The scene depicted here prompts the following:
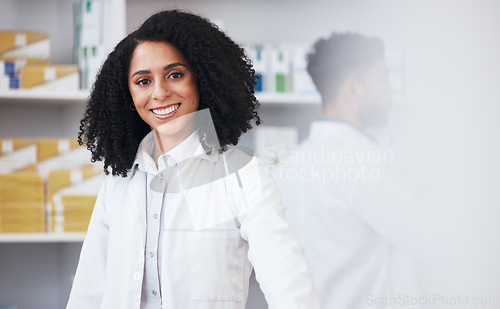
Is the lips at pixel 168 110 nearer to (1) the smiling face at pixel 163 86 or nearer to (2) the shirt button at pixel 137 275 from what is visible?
(1) the smiling face at pixel 163 86

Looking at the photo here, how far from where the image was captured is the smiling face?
943mm

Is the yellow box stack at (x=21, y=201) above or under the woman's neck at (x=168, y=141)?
under

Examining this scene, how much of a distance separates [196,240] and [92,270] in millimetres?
233

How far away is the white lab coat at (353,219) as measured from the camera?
1.48 m

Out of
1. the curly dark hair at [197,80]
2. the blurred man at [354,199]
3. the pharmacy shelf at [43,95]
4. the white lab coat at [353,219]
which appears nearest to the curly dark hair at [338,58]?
the blurred man at [354,199]

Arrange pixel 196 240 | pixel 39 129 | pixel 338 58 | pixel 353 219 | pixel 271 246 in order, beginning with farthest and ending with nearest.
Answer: pixel 39 129 < pixel 338 58 < pixel 353 219 < pixel 196 240 < pixel 271 246

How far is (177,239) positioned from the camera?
91 cm

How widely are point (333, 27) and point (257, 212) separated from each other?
99 cm

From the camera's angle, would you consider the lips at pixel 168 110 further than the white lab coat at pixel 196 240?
Yes

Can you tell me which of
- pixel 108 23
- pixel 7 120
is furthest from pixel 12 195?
pixel 108 23

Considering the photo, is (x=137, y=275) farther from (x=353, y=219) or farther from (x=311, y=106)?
(x=311, y=106)

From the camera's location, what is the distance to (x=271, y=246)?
0.79 meters

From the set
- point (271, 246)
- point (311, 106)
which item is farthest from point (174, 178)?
point (311, 106)

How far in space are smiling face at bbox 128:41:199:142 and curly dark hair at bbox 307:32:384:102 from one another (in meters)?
0.72
